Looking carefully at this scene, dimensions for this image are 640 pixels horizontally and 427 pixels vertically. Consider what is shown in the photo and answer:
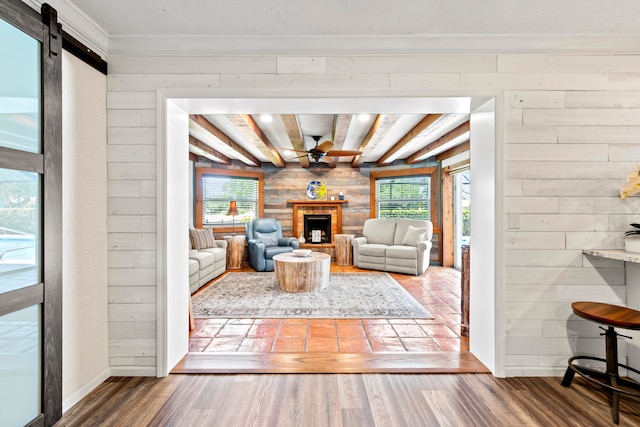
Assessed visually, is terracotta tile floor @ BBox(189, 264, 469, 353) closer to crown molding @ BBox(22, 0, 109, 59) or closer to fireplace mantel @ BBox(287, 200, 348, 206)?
crown molding @ BBox(22, 0, 109, 59)

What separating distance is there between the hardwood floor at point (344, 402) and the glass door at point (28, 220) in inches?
13.0

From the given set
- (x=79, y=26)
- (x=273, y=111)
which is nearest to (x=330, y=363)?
(x=273, y=111)

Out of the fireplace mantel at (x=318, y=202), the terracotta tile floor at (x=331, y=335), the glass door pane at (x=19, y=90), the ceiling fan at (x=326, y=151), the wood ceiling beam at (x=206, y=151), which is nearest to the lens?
the glass door pane at (x=19, y=90)

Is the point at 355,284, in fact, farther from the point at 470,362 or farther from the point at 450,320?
the point at 470,362

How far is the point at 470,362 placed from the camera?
2357 millimetres

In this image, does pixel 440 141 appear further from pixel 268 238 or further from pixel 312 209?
pixel 268 238

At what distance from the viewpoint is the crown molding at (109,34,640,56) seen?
7.06 ft

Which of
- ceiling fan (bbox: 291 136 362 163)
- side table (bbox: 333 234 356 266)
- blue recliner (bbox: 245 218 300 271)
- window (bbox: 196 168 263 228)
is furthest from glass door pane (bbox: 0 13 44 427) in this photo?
side table (bbox: 333 234 356 266)

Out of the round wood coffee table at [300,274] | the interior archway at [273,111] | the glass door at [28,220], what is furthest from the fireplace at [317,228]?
the glass door at [28,220]

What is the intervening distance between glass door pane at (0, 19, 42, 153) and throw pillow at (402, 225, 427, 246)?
5.40 meters

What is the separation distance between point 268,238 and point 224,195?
1.49m

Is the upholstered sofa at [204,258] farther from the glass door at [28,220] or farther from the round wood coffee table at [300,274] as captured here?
the glass door at [28,220]

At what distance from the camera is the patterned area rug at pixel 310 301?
3484 mm

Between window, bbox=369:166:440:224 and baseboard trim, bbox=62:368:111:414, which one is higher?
Answer: window, bbox=369:166:440:224
